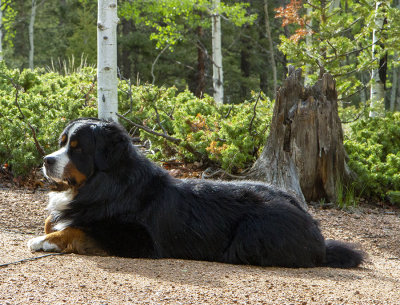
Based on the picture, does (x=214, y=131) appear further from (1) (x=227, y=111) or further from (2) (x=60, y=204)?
(2) (x=60, y=204)

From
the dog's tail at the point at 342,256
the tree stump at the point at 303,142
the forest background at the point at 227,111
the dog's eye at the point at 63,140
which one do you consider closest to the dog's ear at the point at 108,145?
the dog's eye at the point at 63,140

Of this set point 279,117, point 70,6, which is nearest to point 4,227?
point 279,117

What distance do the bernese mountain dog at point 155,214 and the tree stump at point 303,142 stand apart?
3.11 metres

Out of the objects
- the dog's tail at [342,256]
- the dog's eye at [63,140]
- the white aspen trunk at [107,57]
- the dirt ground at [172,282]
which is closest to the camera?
the dirt ground at [172,282]

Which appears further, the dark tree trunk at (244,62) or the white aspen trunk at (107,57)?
the dark tree trunk at (244,62)

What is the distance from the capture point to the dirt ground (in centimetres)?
343

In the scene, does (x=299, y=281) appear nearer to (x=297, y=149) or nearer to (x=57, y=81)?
(x=297, y=149)

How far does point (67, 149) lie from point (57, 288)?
1.50m

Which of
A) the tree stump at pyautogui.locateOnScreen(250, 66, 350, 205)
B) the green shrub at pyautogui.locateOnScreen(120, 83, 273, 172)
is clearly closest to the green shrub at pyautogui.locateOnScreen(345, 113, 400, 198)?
the tree stump at pyautogui.locateOnScreen(250, 66, 350, 205)

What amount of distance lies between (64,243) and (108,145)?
929 mm

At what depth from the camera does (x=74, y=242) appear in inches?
178

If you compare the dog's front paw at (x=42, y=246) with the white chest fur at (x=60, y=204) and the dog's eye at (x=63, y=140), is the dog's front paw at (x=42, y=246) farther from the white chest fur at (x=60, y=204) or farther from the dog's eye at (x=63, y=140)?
the dog's eye at (x=63, y=140)

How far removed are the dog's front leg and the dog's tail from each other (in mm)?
2277

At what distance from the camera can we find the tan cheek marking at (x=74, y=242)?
14.8 feet
